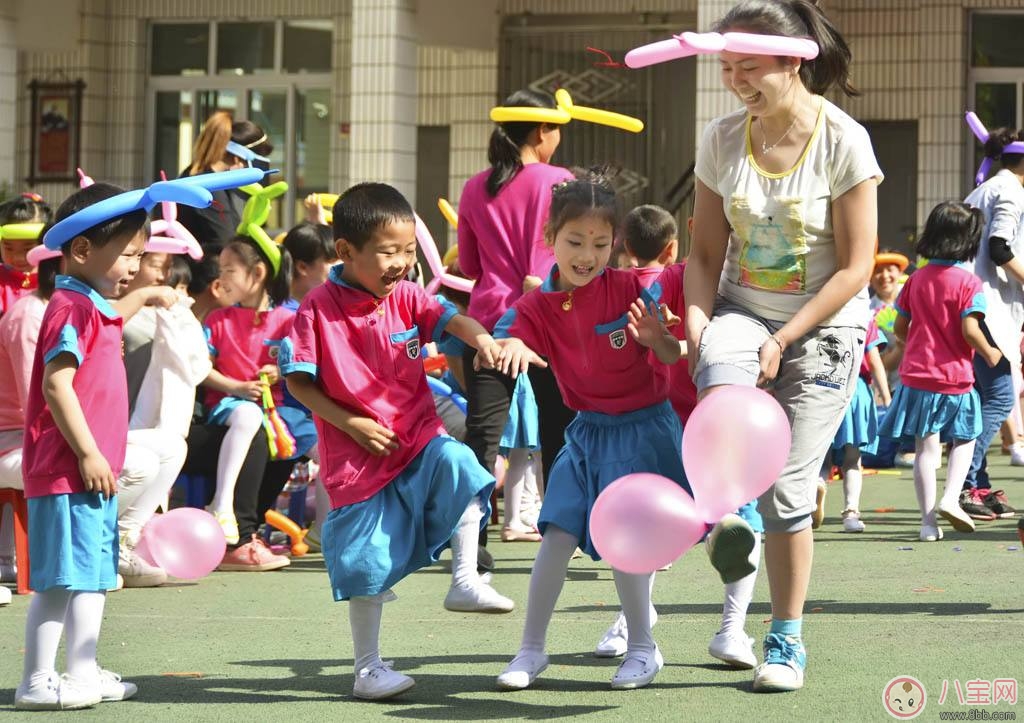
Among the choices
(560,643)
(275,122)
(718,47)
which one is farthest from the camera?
(275,122)

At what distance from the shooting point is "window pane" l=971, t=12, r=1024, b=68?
1605 centimetres

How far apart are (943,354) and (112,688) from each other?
4.85 m

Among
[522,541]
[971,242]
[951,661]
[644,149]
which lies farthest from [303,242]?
[644,149]

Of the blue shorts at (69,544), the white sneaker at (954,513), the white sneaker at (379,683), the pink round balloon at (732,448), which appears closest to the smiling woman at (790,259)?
the pink round balloon at (732,448)

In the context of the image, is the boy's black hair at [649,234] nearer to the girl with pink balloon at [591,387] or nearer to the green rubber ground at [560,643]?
the green rubber ground at [560,643]

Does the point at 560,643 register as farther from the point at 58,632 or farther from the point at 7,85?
the point at 7,85

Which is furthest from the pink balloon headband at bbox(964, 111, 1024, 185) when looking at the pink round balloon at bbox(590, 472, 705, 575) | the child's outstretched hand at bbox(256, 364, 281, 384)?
the pink round balloon at bbox(590, 472, 705, 575)

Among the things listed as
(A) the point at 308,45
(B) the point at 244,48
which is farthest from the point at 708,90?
(B) the point at 244,48

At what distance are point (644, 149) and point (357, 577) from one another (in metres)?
12.9

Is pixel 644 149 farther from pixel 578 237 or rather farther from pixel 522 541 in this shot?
pixel 578 237

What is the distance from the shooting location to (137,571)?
6867 mm

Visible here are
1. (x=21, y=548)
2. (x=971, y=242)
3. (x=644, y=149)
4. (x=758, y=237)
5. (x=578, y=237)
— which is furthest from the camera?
(x=644, y=149)

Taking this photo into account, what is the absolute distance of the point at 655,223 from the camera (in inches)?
275

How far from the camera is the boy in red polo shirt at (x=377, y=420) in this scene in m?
4.67
